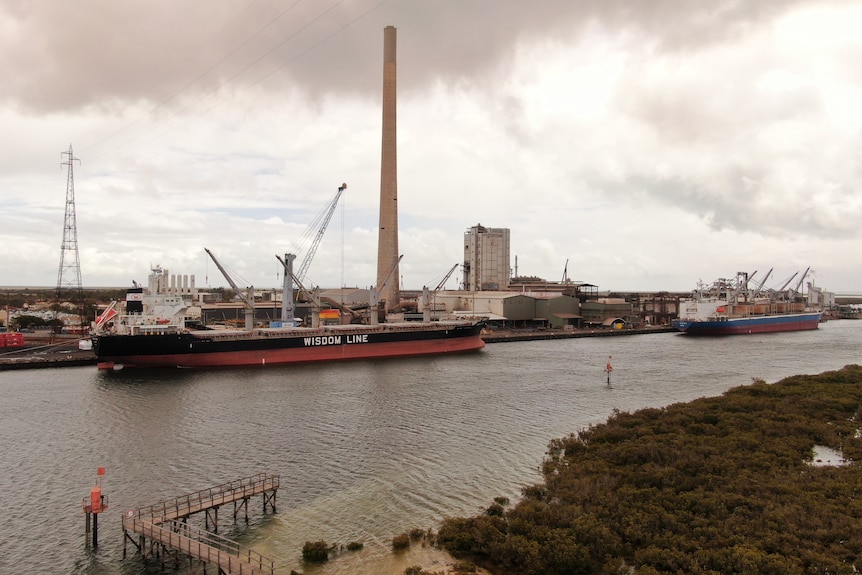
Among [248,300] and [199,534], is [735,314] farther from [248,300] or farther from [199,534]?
[199,534]

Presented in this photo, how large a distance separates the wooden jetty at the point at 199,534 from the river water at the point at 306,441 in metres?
0.43

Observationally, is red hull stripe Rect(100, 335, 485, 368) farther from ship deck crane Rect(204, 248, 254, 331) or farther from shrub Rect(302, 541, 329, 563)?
shrub Rect(302, 541, 329, 563)

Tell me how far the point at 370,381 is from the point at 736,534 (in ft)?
91.1

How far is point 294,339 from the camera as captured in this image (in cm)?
4659

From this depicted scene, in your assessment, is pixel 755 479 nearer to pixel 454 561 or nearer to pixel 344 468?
pixel 454 561

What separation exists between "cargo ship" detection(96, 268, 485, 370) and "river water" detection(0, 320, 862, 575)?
2.24 metres

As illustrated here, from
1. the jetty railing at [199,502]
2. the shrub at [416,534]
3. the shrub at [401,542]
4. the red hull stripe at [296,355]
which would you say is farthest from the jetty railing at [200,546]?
the red hull stripe at [296,355]

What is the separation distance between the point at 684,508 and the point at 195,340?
38.4 metres

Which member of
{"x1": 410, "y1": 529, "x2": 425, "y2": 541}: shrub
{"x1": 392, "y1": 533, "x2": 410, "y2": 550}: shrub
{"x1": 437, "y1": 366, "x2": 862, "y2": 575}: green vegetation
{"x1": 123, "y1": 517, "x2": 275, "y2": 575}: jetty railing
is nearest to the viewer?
{"x1": 123, "y1": 517, "x2": 275, "y2": 575}: jetty railing

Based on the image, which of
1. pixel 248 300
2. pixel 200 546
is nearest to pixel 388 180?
pixel 248 300

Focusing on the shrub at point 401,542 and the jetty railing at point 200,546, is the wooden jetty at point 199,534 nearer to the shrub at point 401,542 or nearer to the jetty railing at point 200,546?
the jetty railing at point 200,546

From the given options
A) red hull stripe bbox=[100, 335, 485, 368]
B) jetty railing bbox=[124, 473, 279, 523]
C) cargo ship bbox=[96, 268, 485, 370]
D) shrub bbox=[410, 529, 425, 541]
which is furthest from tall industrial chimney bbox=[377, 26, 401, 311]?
shrub bbox=[410, 529, 425, 541]

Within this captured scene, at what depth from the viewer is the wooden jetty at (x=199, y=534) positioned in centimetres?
1245

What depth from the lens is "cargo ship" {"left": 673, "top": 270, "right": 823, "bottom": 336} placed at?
81375mm
